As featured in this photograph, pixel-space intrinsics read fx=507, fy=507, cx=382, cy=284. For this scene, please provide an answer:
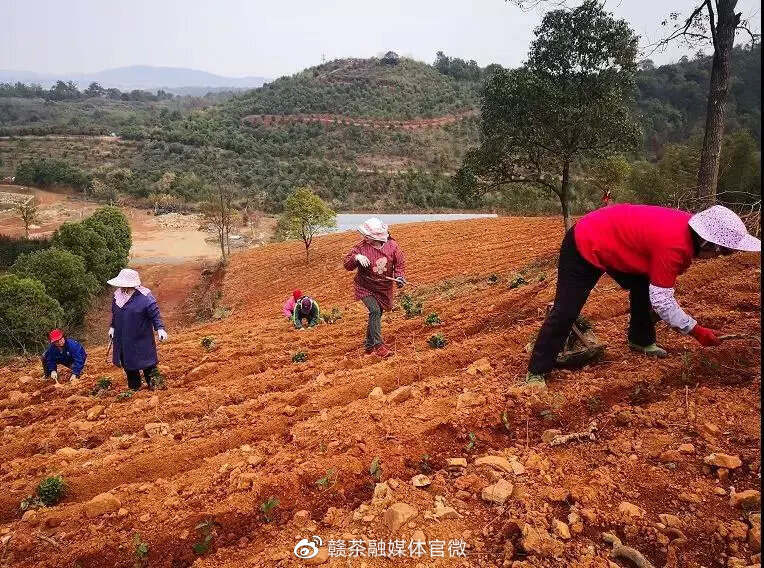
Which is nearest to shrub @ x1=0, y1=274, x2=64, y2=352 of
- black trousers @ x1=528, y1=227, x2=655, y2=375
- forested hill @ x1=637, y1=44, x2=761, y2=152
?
black trousers @ x1=528, y1=227, x2=655, y2=375

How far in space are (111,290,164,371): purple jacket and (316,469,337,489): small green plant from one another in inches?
111

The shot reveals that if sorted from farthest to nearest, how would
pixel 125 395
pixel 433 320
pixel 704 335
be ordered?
pixel 433 320, pixel 125 395, pixel 704 335

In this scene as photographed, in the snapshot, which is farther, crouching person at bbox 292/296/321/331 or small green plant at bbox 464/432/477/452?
crouching person at bbox 292/296/321/331

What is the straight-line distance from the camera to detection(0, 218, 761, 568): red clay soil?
244 centimetres

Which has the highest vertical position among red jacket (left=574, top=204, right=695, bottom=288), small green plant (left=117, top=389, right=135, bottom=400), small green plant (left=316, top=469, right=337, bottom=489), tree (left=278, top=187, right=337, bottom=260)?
red jacket (left=574, top=204, right=695, bottom=288)

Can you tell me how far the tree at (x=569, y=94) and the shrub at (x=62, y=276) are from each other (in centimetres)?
1483

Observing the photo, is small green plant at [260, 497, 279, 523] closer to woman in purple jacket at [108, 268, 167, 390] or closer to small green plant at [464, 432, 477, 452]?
small green plant at [464, 432, 477, 452]

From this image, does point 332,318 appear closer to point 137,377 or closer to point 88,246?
point 137,377

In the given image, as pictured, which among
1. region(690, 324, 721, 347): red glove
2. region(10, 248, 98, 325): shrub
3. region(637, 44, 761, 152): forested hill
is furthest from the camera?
region(637, 44, 761, 152): forested hill

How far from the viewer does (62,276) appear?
17.5 m

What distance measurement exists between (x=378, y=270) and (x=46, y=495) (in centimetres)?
340

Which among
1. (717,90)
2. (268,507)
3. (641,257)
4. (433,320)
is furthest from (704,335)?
(717,90)

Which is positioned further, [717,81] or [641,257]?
[717,81]

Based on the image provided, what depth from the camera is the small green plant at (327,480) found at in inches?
118
